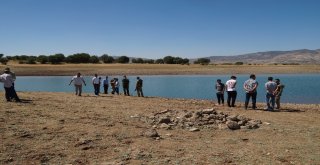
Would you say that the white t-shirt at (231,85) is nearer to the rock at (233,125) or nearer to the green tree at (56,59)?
the rock at (233,125)

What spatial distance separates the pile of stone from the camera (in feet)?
41.0

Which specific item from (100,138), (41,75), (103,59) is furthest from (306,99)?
(103,59)

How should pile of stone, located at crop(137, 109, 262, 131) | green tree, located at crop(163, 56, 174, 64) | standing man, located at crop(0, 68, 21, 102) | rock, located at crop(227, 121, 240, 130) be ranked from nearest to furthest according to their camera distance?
rock, located at crop(227, 121, 240, 130) < pile of stone, located at crop(137, 109, 262, 131) < standing man, located at crop(0, 68, 21, 102) < green tree, located at crop(163, 56, 174, 64)

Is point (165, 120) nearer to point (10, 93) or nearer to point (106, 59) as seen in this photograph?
point (10, 93)

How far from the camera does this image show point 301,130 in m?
12.2

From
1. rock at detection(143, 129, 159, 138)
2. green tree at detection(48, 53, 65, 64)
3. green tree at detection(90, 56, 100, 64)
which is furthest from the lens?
green tree at detection(90, 56, 100, 64)

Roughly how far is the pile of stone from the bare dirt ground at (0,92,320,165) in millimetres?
211

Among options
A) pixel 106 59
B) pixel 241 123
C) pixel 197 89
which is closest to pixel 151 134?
pixel 241 123

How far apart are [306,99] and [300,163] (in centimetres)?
2269

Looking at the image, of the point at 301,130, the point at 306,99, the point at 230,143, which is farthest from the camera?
the point at 306,99

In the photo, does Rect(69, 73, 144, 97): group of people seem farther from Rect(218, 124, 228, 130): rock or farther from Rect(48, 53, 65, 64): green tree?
Rect(48, 53, 65, 64): green tree

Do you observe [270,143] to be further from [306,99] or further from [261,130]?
[306,99]

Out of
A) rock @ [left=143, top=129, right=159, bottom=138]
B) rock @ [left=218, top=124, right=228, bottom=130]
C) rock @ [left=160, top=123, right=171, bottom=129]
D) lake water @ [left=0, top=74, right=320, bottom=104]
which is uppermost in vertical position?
rock @ [left=143, top=129, right=159, bottom=138]

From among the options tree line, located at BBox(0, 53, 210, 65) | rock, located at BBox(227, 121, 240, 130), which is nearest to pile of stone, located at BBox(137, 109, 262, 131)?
rock, located at BBox(227, 121, 240, 130)
